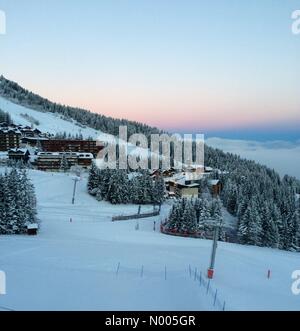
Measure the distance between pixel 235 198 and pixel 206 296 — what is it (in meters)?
56.0

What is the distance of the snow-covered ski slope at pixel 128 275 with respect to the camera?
1327 cm

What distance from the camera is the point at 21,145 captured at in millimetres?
123938

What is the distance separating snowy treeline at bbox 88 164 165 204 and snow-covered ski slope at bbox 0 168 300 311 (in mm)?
27812

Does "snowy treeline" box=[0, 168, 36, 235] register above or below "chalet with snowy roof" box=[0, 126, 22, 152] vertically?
below

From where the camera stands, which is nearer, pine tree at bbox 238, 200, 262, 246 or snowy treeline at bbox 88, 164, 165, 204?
pine tree at bbox 238, 200, 262, 246

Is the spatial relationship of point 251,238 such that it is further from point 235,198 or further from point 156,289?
point 156,289

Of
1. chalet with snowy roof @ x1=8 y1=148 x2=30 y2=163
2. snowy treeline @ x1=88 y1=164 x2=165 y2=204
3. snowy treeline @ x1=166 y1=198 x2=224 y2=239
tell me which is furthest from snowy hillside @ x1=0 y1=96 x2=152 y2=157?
snowy treeline @ x1=166 y1=198 x2=224 y2=239

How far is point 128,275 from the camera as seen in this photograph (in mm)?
16812

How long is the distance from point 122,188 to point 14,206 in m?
29.0

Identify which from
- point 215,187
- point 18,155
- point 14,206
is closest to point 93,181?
point 14,206

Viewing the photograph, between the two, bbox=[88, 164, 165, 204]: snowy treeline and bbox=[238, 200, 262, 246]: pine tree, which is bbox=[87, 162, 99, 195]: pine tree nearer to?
bbox=[88, 164, 165, 204]: snowy treeline

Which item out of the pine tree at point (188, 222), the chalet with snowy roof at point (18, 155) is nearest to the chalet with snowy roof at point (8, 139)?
the chalet with snowy roof at point (18, 155)

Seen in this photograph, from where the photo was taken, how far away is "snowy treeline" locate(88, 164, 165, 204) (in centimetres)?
5881
